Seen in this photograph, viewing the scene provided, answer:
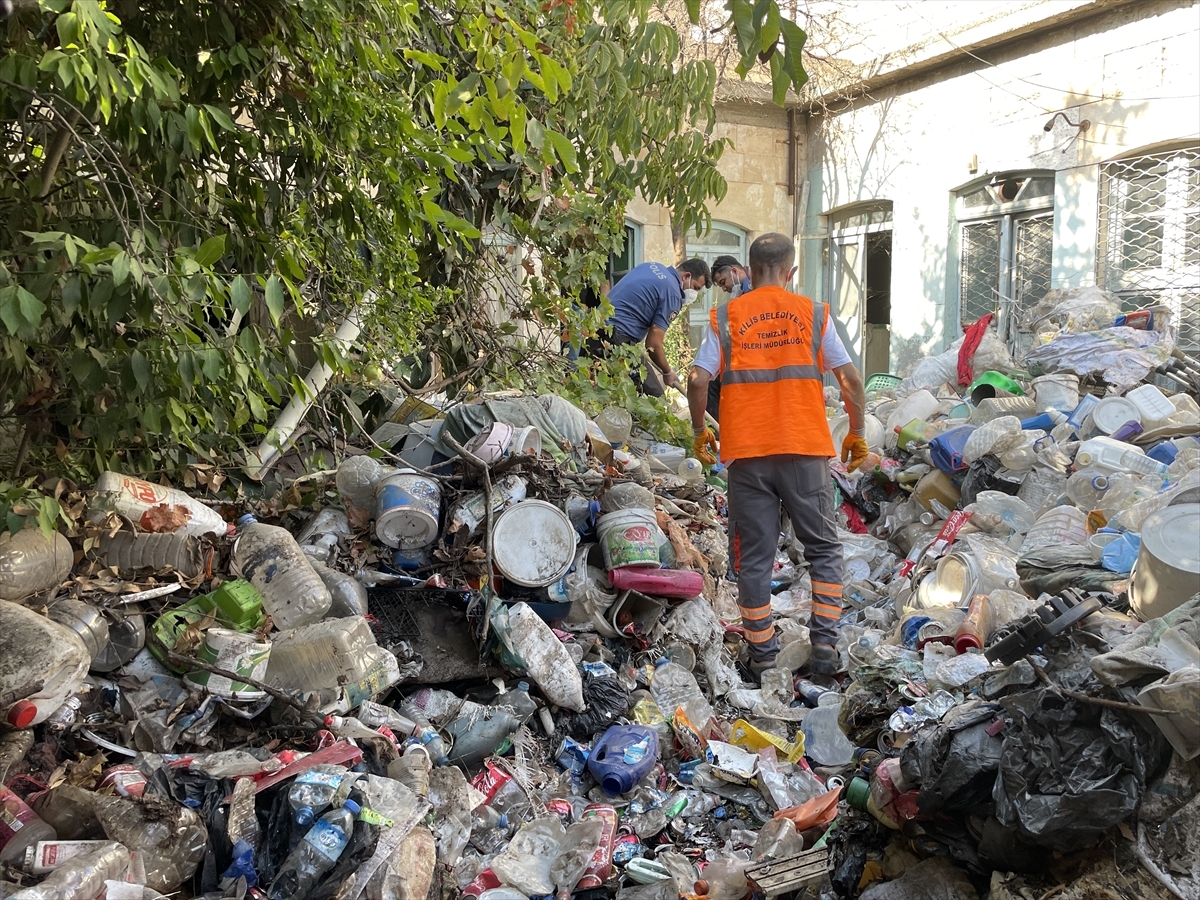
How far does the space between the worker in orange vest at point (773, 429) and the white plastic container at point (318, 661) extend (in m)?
1.78

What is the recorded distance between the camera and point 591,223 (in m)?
5.80

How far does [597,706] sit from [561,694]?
0.55 feet

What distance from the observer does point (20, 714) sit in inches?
104

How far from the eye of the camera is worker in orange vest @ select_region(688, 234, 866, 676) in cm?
399

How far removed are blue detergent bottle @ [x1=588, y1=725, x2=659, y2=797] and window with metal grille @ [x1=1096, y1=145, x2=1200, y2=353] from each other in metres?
6.24

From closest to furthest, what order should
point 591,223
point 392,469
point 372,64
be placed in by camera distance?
1. point 372,64
2. point 392,469
3. point 591,223

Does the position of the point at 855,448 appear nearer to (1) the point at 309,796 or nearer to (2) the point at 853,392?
(2) the point at 853,392

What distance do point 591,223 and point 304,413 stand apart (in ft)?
7.63

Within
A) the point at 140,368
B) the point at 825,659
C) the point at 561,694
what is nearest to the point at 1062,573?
the point at 825,659

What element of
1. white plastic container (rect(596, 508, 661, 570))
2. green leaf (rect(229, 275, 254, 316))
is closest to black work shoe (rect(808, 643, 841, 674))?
white plastic container (rect(596, 508, 661, 570))

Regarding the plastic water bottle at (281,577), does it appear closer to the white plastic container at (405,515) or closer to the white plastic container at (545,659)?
the white plastic container at (405,515)

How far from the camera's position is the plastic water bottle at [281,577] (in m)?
3.44

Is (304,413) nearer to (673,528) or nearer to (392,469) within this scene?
(392,469)

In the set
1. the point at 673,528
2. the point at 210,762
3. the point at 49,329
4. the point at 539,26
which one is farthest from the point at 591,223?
the point at 210,762
